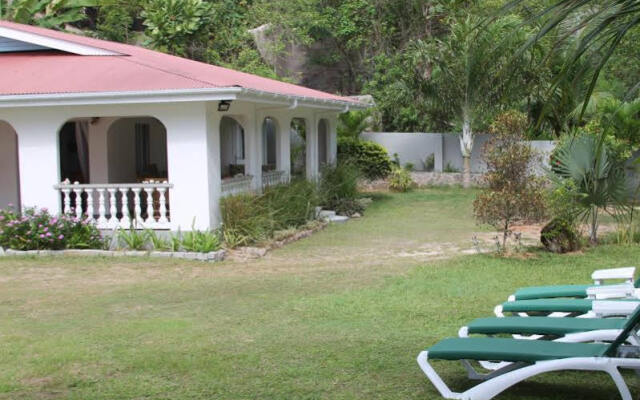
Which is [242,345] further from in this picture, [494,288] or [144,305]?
[494,288]

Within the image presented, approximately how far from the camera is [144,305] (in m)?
9.27

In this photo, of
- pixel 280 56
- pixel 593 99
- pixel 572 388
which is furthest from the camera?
pixel 280 56

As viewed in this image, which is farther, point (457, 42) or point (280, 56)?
point (280, 56)

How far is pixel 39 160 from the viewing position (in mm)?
14055

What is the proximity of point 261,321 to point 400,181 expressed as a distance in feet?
59.8

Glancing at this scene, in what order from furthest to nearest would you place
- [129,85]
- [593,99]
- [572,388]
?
[593,99]
[129,85]
[572,388]

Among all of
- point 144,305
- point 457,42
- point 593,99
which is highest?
point 457,42

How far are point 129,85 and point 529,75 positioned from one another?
14.4 meters

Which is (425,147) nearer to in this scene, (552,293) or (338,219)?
(338,219)

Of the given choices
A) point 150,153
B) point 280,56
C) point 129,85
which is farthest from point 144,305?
point 280,56

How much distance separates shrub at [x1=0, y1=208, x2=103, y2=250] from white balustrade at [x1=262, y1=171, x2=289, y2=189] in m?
4.48

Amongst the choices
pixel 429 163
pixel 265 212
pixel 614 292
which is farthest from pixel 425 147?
pixel 614 292

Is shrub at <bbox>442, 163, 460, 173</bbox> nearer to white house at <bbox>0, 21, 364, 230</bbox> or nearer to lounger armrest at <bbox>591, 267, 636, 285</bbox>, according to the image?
white house at <bbox>0, 21, 364, 230</bbox>

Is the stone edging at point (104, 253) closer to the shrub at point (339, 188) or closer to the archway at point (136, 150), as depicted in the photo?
the archway at point (136, 150)
